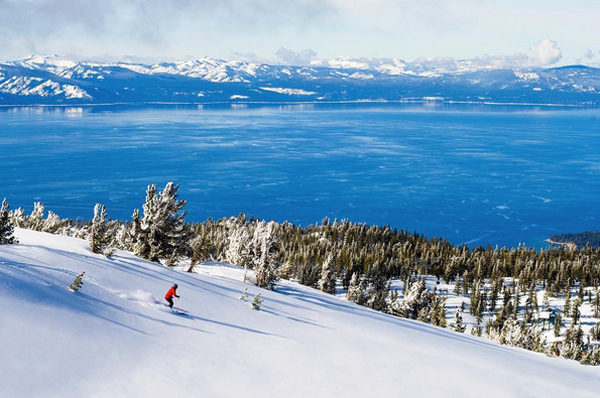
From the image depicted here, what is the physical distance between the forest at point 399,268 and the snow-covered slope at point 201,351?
28.2 ft

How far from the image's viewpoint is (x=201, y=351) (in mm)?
17703

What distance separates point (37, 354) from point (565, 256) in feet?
464

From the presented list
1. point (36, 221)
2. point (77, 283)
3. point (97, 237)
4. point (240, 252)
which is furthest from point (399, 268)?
point (77, 283)

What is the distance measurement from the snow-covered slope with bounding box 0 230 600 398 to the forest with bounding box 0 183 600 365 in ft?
28.2

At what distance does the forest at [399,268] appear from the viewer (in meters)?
45.0

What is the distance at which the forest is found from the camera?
4503 centimetres

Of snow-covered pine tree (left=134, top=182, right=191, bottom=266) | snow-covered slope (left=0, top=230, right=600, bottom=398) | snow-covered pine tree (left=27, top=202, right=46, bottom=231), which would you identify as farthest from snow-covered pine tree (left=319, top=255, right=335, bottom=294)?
snow-covered slope (left=0, top=230, right=600, bottom=398)

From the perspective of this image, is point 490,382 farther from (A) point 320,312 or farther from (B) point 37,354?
(B) point 37,354

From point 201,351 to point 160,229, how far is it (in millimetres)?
28496

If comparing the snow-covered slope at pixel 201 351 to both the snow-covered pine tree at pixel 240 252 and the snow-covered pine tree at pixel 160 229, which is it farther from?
the snow-covered pine tree at pixel 240 252

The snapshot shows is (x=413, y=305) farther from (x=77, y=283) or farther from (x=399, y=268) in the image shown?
(x=399, y=268)

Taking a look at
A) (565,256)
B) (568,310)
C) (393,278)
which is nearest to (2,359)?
(568,310)

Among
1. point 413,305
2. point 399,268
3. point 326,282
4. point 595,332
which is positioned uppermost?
point 413,305

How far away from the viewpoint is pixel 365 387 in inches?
662
